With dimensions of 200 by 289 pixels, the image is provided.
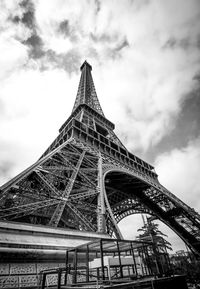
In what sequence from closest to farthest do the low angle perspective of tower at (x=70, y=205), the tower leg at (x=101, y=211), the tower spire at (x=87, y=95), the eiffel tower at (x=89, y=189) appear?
the low angle perspective of tower at (x=70, y=205) < the tower leg at (x=101, y=211) < the eiffel tower at (x=89, y=189) < the tower spire at (x=87, y=95)

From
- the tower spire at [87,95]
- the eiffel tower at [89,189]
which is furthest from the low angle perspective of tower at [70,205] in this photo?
the tower spire at [87,95]

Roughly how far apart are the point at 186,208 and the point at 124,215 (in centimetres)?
1099

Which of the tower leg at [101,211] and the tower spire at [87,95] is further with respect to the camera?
the tower spire at [87,95]

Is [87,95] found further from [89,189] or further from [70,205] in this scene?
[70,205]

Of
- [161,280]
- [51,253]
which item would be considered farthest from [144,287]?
[51,253]

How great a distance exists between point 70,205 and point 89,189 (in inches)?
94.6

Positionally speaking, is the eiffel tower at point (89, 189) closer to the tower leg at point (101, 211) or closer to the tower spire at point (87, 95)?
the tower leg at point (101, 211)

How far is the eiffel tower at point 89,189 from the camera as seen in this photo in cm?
894

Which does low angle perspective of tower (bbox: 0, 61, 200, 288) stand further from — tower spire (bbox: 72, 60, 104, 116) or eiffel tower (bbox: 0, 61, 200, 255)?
tower spire (bbox: 72, 60, 104, 116)

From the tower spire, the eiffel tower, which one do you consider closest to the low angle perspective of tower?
the eiffel tower

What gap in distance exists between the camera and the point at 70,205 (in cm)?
920

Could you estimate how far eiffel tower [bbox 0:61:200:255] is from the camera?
894 cm

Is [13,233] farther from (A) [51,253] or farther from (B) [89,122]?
(B) [89,122]

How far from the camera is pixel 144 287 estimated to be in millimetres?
3652
